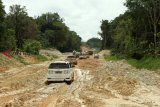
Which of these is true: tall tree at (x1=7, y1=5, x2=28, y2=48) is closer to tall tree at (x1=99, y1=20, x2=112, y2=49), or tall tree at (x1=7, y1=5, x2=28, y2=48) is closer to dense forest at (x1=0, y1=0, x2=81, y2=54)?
dense forest at (x1=0, y1=0, x2=81, y2=54)

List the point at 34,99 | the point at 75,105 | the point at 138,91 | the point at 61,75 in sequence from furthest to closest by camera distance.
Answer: the point at 61,75 < the point at 138,91 < the point at 34,99 < the point at 75,105

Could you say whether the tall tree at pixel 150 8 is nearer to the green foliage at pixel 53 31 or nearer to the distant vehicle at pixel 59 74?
the distant vehicle at pixel 59 74

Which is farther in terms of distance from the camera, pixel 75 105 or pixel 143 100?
pixel 143 100

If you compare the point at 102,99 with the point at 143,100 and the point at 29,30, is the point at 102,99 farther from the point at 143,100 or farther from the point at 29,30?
the point at 29,30

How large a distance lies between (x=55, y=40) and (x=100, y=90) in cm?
13502

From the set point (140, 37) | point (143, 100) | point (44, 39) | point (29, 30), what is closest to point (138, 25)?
point (140, 37)

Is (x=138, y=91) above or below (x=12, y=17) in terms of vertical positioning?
below

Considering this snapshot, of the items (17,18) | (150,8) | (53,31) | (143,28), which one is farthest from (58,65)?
(53,31)

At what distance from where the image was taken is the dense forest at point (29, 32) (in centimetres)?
7795

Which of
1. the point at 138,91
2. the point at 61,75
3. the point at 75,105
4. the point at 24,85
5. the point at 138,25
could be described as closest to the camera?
the point at 75,105

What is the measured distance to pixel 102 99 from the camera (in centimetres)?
2138

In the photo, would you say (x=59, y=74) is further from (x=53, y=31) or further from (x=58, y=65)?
(x=53, y=31)

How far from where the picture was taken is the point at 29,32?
103 metres

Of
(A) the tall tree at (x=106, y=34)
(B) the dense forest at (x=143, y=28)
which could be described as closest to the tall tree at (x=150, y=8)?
(B) the dense forest at (x=143, y=28)
